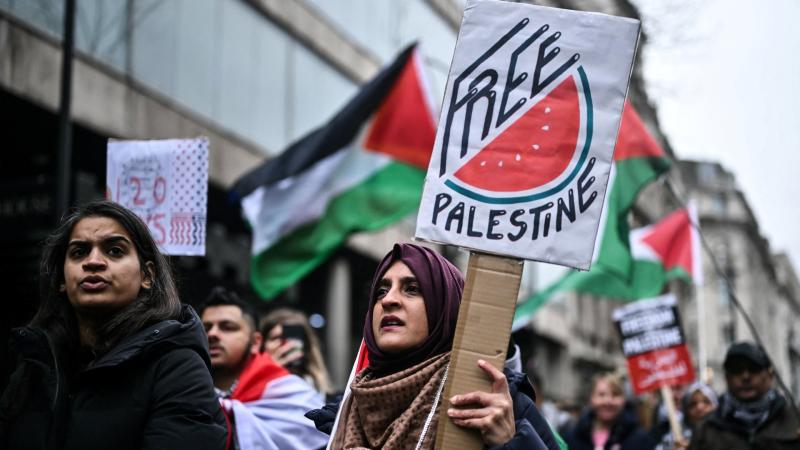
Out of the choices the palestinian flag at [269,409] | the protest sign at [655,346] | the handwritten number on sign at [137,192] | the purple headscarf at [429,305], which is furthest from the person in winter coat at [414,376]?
the protest sign at [655,346]

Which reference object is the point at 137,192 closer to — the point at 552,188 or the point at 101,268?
the point at 101,268

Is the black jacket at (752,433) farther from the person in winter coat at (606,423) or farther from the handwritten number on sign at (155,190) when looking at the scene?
the handwritten number on sign at (155,190)

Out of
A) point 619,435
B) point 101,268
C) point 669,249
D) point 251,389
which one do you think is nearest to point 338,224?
point 619,435

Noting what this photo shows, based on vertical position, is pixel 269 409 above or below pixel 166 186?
below

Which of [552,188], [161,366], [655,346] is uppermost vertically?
[552,188]

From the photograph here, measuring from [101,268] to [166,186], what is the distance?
7.50 feet

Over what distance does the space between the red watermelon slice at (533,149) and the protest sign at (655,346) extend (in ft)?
22.9

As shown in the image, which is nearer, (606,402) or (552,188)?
(552,188)

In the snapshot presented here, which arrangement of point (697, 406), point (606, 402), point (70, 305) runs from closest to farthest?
1. point (70, 305)
2. point (606, 402)
3. point (697, 406)

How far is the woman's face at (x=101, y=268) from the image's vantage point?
11.3 ft

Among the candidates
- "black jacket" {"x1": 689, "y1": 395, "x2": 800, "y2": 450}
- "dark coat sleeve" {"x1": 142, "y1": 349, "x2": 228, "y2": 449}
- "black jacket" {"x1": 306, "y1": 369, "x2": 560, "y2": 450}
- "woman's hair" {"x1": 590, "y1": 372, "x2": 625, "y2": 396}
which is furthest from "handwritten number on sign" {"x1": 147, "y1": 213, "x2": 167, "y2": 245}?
"woman's hair" {"x1": 590, "y1": 372, "x2": 625, "y2": 396}

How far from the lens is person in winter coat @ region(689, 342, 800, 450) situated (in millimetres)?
6543

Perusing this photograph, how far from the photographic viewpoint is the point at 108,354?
10.6ft

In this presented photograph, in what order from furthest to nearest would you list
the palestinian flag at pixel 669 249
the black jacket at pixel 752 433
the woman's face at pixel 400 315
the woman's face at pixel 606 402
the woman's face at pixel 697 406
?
the palestinian flag at pixel 669 249 → the woman's face at pixel 697 406 → the woman's face at pixel 606 402 → the black jacket at pixel 752 433 → the woman's face at pixel 400 315
